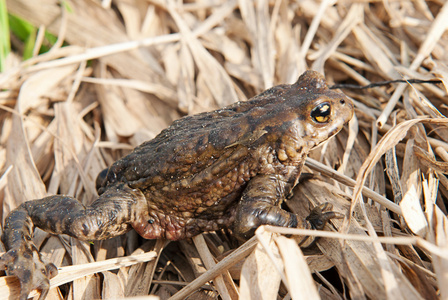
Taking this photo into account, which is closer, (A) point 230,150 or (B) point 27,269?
(B) point 27,269

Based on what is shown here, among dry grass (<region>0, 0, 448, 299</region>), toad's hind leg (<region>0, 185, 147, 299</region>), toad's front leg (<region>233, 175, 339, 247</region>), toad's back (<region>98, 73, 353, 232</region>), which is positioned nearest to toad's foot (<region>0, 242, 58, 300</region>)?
toad's hind leg (<region>0, 185, 147, 299</region>)

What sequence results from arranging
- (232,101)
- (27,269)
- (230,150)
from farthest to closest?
(232,101) → (230,150) → (27,269)

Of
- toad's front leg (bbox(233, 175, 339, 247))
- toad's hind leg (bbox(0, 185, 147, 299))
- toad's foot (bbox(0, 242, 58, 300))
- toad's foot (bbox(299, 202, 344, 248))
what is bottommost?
toad's foot (bbox(299, 202, 344, 248))

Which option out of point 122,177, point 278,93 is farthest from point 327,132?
point 122,177

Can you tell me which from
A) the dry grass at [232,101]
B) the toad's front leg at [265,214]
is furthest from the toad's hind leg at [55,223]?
the toad's front leg at [265,214]

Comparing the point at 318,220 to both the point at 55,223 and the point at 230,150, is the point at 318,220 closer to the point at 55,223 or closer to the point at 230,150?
the point at 230,150

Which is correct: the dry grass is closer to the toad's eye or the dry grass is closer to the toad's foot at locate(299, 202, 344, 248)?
the toad's foot at locate(299, 202, 344, 248)

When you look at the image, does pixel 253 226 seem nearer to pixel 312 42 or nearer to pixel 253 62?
pixel 253 62

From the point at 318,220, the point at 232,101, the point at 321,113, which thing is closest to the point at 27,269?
the point at 318,220
